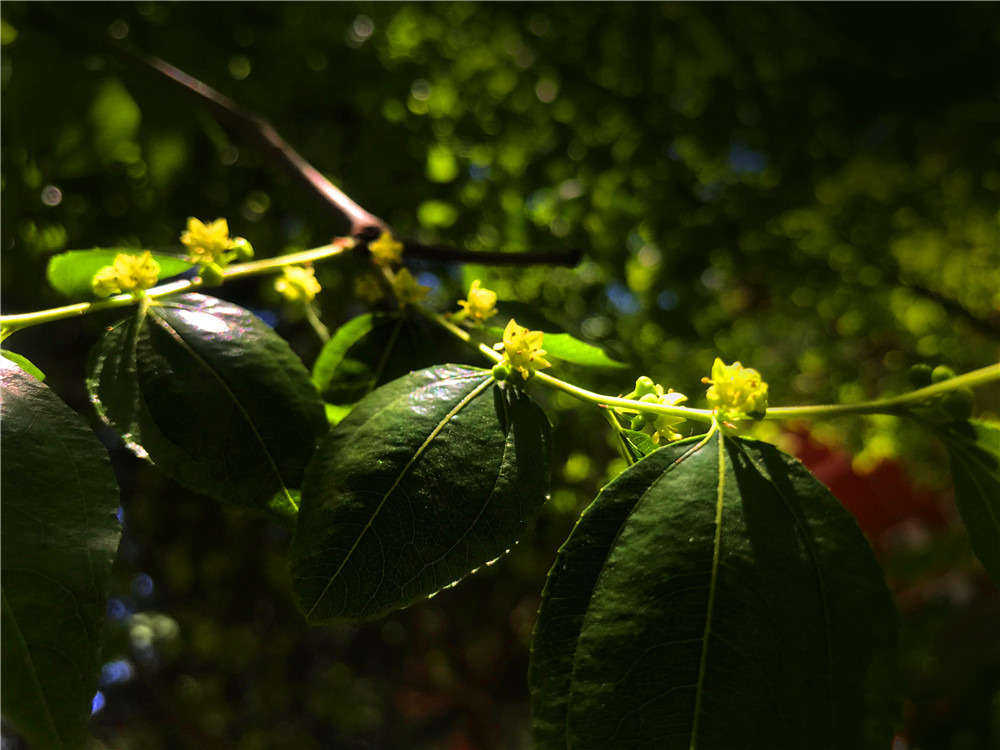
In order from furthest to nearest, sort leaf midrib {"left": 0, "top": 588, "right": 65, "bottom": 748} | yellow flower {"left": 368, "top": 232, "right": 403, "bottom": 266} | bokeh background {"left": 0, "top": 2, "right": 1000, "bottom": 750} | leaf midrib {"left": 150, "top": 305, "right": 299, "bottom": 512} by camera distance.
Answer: bokeh background {"left": 0, "top": 2, "right": 1000, "bottom": 750} < yellow flower {"left": 368, "top": 232, "right": 403, "bottom": 266} < leaf midrib {"left": 150, "top": 305, "right": 299, "bottom": 512} < leaf midrib {"left": 0, "top": 588, "right": 65, "bottom": 748}

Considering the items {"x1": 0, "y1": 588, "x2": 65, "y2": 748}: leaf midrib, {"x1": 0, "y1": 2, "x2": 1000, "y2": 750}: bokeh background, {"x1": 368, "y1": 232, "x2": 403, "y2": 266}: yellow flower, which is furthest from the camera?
{"x1": 0, "y1": 2, "x2": 1000, "y2": 750}: bokeh background

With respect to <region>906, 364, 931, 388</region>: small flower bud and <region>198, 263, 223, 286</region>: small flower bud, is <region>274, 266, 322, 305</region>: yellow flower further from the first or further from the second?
<region>906, 364, 931, 388</region>: small flower bud

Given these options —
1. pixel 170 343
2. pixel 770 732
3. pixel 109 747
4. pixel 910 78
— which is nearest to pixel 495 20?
pixel 910 78

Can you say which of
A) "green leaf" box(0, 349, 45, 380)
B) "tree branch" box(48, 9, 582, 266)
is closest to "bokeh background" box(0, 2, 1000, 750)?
"tree branch" box(48, 9, 582, 266)

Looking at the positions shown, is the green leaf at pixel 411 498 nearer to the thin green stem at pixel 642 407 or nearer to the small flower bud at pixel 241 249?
the thin green stem at pixel 642 407

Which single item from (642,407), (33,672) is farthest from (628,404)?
(33,672)
